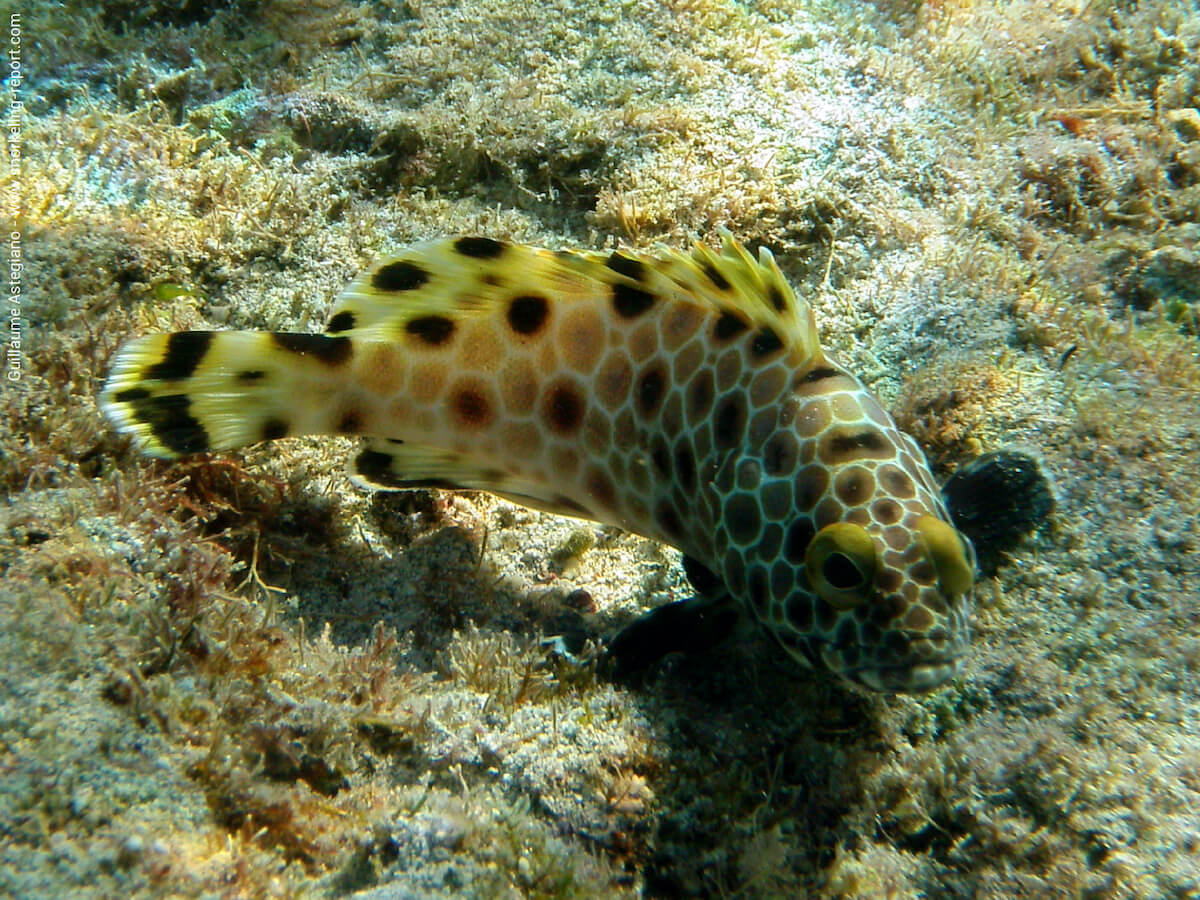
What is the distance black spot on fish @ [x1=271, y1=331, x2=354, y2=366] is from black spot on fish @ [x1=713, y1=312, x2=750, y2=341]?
1551 mm

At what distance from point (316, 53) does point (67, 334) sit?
2884mm

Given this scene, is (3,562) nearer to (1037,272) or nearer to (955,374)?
(955,374)

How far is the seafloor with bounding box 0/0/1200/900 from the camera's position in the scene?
215 centimetres

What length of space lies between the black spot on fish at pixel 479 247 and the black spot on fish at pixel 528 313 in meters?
0.21

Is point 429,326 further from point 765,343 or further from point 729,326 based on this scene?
point 765,343

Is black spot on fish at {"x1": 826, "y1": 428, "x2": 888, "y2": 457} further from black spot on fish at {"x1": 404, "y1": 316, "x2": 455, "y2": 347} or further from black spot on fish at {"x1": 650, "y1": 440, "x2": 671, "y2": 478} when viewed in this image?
black spot on fish at {"x1": 404, "y1": 316, "x2": 455, "y2": 347}

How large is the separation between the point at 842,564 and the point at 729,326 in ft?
3.47

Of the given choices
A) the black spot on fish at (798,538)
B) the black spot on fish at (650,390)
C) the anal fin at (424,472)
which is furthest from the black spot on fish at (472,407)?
the black spot on fish at (798,538)

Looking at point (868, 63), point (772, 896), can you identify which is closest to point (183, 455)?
point (772, 896)

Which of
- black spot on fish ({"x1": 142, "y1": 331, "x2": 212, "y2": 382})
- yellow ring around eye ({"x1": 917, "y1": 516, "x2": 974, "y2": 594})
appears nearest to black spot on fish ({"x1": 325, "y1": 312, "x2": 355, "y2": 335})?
black spot on fish ({"x1": 142, "y1": 331, "x2": 212, "y2": 382})

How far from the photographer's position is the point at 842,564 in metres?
2.37

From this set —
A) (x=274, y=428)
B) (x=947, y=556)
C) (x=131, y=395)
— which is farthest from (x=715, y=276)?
(x=131, y=395)

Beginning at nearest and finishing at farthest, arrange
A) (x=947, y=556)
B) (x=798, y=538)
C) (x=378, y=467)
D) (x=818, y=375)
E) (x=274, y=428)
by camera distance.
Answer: (x=947, y=556) → (x=798, y=538) → (x=818, y=375) → (x=274, y=428) → (x=378, y=467)

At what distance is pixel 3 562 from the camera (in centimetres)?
241
